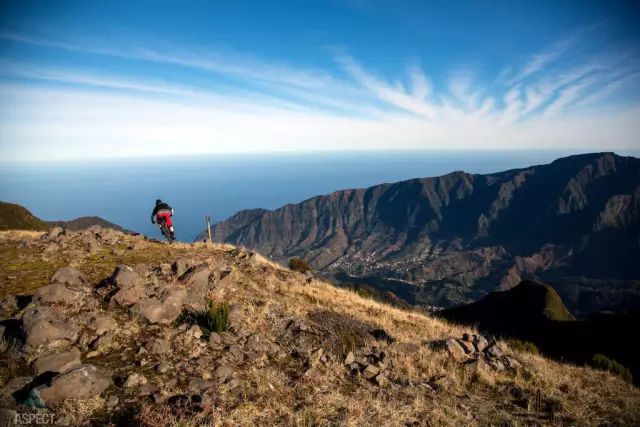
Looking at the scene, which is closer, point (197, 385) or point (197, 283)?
point (197, 385)

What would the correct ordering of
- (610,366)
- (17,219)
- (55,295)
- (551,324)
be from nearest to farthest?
(55,295), (610,366), (551,324), (17,219)

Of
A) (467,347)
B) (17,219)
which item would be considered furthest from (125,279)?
(17,219)

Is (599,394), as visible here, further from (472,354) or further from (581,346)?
(581,346)

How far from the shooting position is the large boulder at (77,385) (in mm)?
5785

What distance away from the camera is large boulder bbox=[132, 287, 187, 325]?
9.14 metres

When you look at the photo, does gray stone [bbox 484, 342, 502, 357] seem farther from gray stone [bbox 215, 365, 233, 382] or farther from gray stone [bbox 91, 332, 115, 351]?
gray stone [bbox 91, 332, 115, 351]

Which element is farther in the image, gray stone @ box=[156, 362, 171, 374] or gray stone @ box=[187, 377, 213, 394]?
gray stone @ box=[156, 362, 171, 374]

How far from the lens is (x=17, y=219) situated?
4922 centimetres

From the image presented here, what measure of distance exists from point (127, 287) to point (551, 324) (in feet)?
157

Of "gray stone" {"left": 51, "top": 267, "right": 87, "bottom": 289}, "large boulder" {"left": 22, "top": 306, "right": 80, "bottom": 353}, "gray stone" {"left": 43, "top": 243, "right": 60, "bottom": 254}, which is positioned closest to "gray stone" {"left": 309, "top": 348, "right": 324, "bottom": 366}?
"large boulder" {"left": 22, "top": 306, "right": 80, "bottom": 353}

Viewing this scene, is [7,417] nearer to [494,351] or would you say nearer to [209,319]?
[209,319]

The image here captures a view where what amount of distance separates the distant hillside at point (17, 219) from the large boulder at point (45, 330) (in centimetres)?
4848

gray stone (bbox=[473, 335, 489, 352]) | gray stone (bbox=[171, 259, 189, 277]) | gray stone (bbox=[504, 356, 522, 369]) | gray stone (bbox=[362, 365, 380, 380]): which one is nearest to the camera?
gray stone (bbox=[362, 365, 380, 380])

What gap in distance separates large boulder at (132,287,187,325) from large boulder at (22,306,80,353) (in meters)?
1.56
